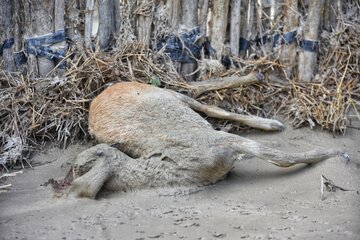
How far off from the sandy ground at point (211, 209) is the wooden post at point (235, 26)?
1108 millimetres

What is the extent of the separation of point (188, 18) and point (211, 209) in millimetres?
2144

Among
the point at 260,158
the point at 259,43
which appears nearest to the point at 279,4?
the point at 259,43

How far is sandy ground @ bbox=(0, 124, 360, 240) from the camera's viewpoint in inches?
132

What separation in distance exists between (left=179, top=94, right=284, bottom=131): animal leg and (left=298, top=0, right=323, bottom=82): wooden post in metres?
0.67

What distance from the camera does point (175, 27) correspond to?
5.44 meters

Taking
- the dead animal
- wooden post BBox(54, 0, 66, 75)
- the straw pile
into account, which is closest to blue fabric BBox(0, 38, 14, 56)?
the straw pile

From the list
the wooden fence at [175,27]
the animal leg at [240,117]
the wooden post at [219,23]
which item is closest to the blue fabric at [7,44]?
the wooden fence at [175,27]

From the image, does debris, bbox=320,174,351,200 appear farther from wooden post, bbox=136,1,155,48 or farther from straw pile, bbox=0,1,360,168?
wooden post, bbox=136,1,155,48

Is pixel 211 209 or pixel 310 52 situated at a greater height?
pixel 310 52

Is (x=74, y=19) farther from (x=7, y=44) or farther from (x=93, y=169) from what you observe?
(x=93, y=169)

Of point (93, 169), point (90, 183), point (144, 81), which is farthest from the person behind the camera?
point (144, 81)

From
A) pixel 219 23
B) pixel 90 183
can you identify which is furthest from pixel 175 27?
pixel 90 183

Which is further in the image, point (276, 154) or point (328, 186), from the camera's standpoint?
point (276, 154)

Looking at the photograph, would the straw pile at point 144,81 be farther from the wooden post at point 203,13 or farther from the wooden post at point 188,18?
the wooden post at point 203,13
